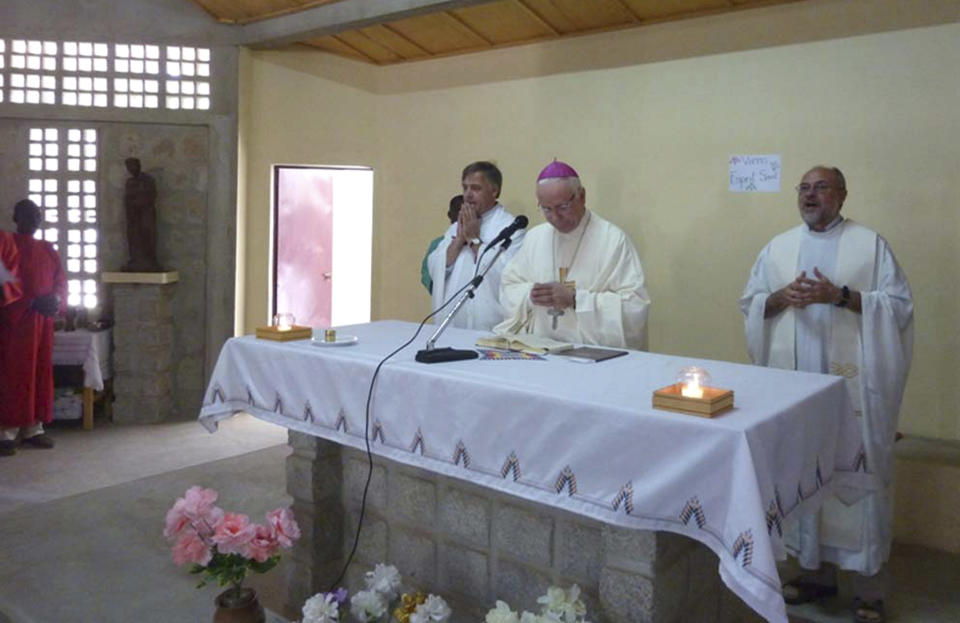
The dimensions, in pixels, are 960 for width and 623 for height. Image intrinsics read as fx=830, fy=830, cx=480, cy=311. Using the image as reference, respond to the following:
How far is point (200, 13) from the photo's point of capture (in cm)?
632

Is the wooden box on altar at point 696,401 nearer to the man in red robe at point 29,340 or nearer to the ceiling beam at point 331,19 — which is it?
the ceiling beam at point 331,19

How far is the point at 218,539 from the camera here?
2568 mm

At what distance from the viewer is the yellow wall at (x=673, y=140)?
435cm

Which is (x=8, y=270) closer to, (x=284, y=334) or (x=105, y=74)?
(x=105, y=74)

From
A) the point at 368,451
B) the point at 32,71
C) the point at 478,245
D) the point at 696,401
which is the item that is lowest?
the point at 368,451

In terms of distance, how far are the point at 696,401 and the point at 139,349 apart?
207 inches

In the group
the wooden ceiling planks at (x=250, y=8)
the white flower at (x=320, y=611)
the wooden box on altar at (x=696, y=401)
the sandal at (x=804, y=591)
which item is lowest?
the sandal at (x=804, y=591)

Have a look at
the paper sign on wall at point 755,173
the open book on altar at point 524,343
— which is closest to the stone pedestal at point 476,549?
the open book on altar at point 524,343

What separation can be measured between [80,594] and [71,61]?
175 inches

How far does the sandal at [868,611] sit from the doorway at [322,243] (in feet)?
15.4

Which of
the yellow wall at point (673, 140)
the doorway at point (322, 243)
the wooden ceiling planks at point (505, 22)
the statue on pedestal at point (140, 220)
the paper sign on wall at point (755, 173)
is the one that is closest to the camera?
the yellow wall at point (673, 140)

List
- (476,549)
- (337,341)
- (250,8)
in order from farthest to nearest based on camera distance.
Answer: (250,8) → (337,341) → (476,549)

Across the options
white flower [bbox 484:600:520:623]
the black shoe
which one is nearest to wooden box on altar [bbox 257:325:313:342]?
white flower [bbox 484:600:520:623]

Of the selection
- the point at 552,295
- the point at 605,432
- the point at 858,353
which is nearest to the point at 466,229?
the point at 552,295
